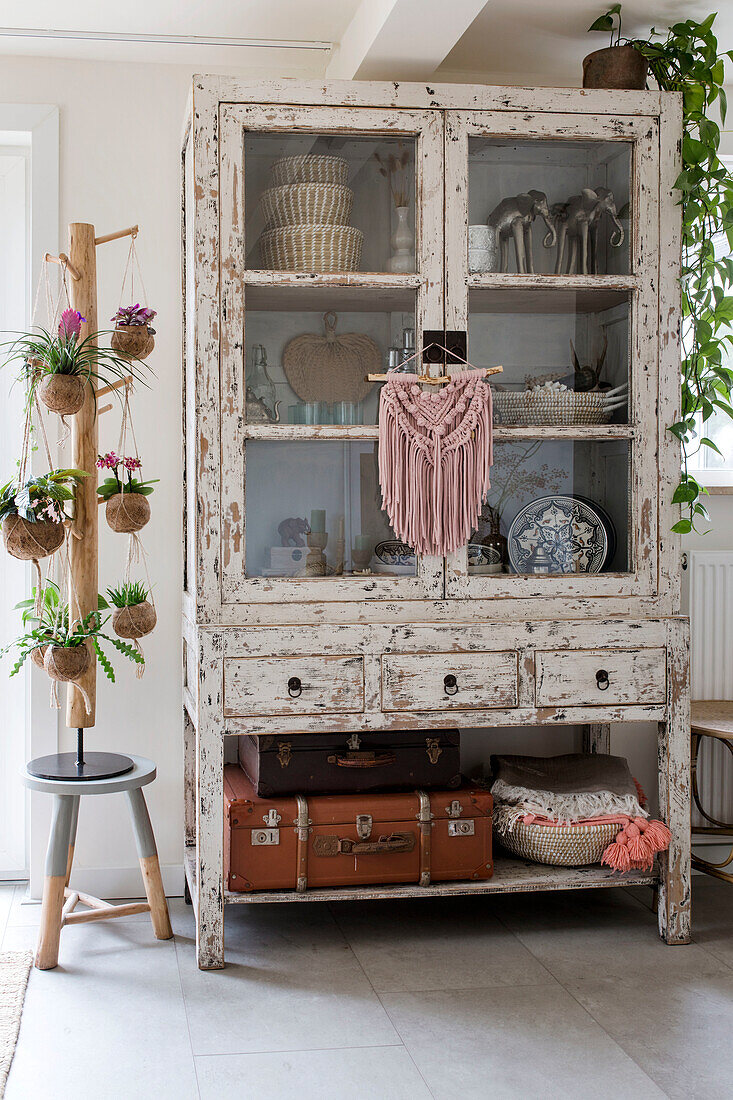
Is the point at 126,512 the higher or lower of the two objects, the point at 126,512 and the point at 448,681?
the higher

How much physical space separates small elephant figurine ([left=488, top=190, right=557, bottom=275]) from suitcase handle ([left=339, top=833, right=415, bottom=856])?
1454 millimetres

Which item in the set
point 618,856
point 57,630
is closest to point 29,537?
point 57,630

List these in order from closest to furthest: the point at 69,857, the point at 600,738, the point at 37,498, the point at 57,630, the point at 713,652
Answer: the point at 37,498 < the point at 57,630 < the point at 69,857 < the point at 600,738 < the point at 713,652

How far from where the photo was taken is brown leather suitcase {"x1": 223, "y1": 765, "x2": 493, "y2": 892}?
257cm

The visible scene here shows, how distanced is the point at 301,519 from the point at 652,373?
976mm

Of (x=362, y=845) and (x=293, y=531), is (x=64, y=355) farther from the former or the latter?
(x=362, y=845)

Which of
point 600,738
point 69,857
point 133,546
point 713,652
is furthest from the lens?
point 713,652

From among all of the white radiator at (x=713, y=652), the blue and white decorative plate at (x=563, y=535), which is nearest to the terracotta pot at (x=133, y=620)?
the blue and white decorative plate at (x=563, y=535)

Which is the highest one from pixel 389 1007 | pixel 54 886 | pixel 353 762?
pixel 353 762

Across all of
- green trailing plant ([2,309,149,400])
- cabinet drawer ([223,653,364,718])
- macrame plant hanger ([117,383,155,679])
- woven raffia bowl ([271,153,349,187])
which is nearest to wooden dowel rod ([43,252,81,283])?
green trailing plant ([2,309,149,400])

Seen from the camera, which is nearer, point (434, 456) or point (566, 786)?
point (434, 456)

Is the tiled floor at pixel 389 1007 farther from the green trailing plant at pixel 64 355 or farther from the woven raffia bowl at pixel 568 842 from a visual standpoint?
the green trailing plant at pixel 64 355

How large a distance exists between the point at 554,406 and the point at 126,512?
44.0 inches

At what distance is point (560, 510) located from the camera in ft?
8.98
